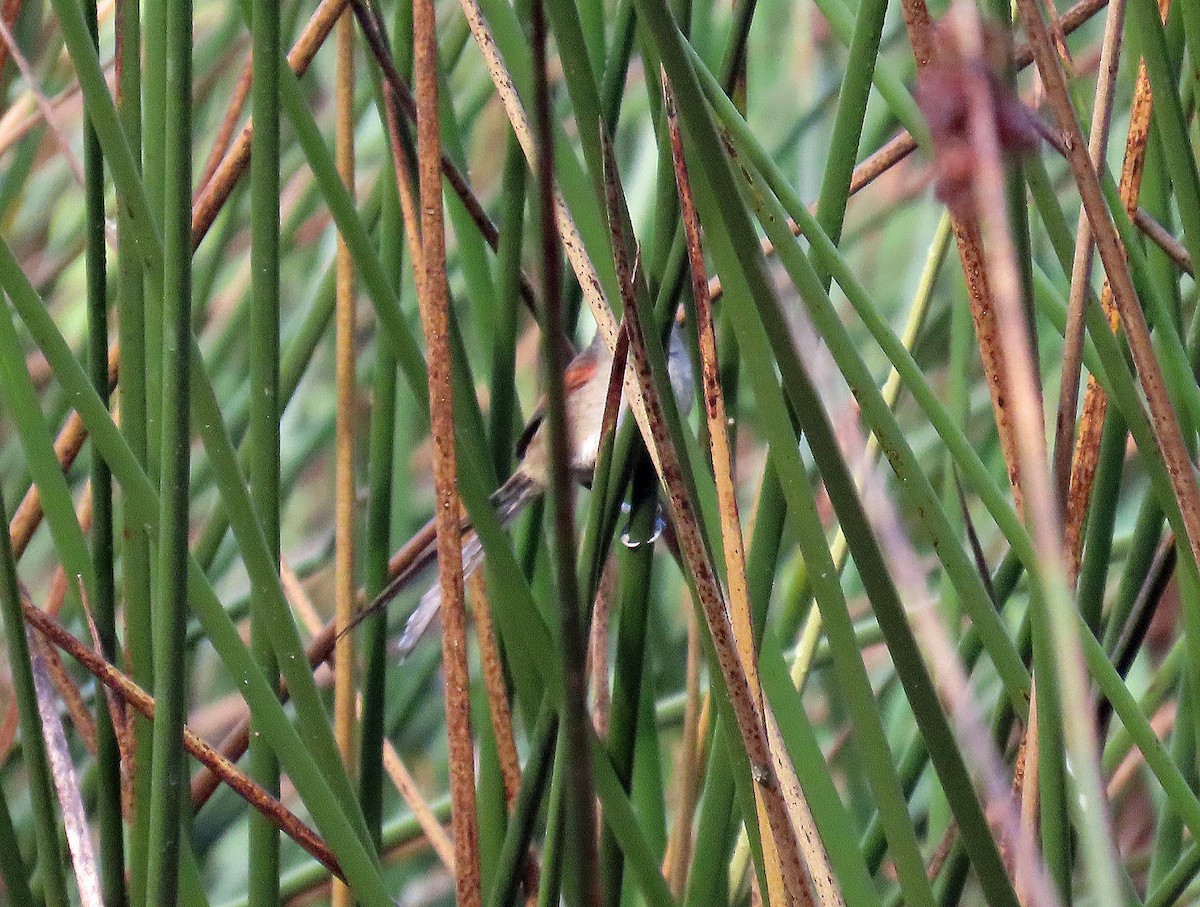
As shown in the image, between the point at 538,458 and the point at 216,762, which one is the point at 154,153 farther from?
the point at 538,458

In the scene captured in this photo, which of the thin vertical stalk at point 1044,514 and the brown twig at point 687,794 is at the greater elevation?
the thin vertical stalk at point 1044,514

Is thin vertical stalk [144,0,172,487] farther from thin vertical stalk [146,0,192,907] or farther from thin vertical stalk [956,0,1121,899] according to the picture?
thin vertical stalk [956,0,1121,899]

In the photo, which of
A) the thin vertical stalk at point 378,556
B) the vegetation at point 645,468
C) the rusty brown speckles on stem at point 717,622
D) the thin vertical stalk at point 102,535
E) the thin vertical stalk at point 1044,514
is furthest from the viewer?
the thin vertical stalk at point 378,556

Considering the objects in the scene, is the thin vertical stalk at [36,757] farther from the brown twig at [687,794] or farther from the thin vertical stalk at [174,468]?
the brown twig at [687,794]

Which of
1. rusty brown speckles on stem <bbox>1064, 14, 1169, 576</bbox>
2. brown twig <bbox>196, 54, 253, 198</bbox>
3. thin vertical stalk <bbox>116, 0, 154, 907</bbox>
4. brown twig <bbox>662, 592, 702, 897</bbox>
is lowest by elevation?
brown twig <bbox>662, 592, 702, 897</bbox>

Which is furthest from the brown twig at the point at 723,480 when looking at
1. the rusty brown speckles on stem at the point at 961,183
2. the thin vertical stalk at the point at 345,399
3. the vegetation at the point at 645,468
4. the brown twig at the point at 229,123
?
the brown twig at the point at 229,123

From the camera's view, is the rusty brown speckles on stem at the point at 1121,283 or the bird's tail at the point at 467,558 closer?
the rusty brown speckles on stem at the point at 1121,283

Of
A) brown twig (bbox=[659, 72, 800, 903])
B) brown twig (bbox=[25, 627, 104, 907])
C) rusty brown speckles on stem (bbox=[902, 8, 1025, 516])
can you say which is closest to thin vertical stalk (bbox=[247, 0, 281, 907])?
brown twig (bbox=[25, 627, 104, 907])
